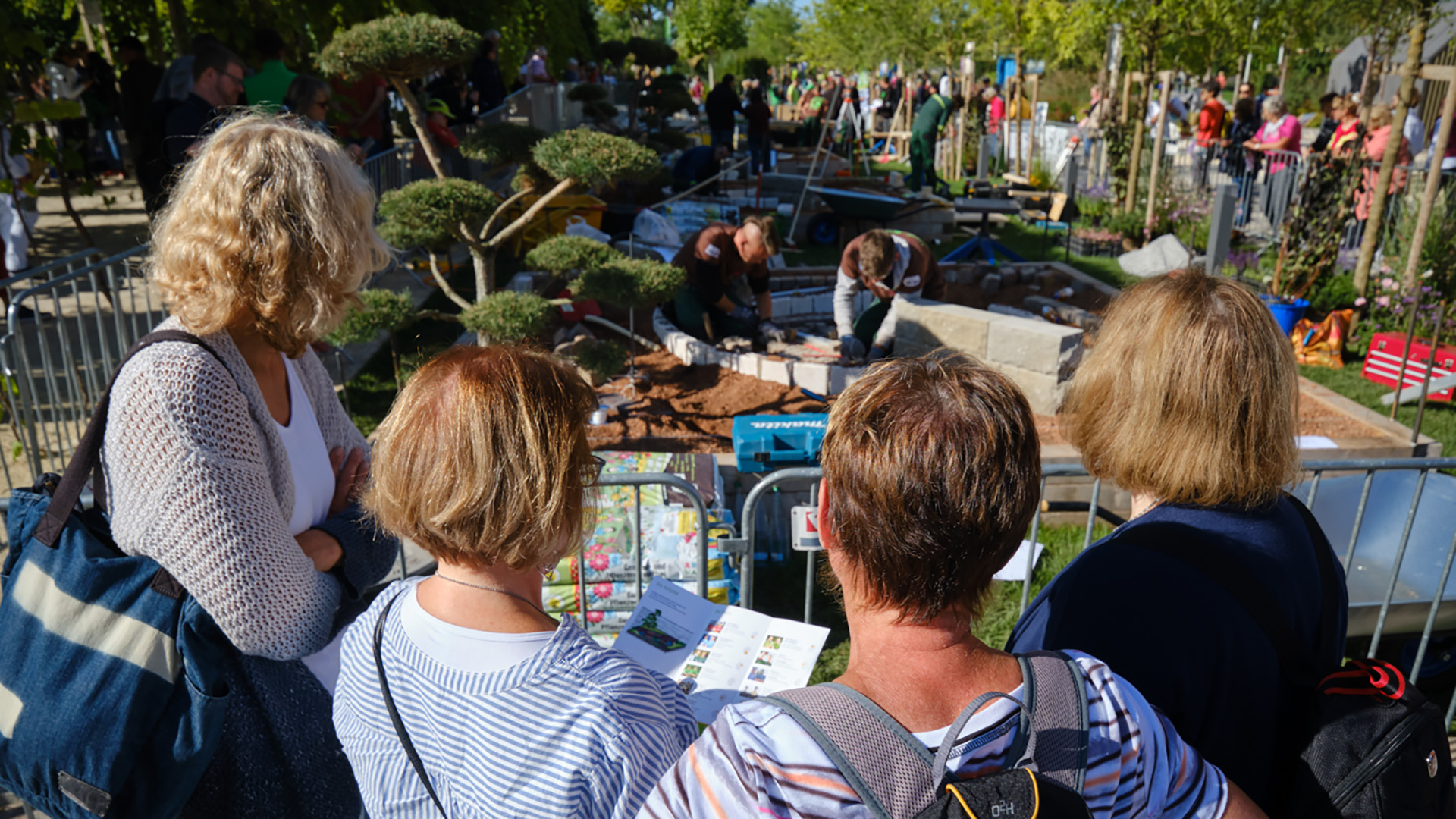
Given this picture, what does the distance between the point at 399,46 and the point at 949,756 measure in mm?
4744

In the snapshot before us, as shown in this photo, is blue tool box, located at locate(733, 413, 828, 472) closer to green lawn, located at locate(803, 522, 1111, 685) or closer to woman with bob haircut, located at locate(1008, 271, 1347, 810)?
green lawn, located at locate(803, 522, 1111, 685)

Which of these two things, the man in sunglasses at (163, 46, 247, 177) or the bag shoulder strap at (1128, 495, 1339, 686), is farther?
the man in sunglasses at (163, 46, 247, 177)

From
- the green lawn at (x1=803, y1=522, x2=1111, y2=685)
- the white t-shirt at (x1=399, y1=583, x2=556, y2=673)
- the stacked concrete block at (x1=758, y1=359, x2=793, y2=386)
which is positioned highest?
the white t-shirt at (x1=399, y1=583, x2=556, y2=673)

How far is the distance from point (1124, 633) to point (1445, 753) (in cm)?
56

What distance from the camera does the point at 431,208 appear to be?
15.8ft

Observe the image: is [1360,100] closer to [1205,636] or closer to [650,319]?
[650,319]

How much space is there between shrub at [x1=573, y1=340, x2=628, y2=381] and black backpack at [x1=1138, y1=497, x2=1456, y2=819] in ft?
13.2

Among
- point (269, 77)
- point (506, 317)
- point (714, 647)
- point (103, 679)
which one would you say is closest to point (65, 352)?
point (506, 317)

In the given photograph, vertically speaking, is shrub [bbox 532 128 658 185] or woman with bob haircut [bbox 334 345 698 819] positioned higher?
shrub [bbox 532 128 658 185]

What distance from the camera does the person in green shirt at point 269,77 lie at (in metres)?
6.96

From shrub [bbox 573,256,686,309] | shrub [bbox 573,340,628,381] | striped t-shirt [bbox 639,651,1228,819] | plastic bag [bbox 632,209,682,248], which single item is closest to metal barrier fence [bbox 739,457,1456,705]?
striped t-shirt [bbox 639,651,1228,819]

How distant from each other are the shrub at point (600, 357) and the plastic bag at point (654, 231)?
462 cm

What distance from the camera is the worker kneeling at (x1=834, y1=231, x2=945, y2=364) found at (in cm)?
666

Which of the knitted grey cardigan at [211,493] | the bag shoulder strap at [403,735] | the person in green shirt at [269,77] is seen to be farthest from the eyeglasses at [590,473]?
the person in green shirt at [269,77]
